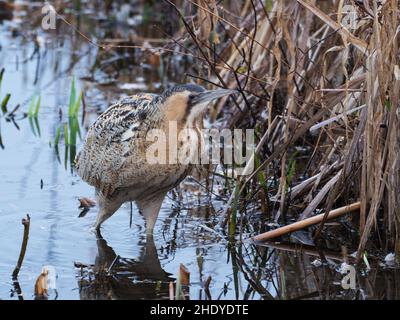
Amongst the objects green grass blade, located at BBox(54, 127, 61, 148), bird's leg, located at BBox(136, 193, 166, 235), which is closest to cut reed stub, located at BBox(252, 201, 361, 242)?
bird's leg, located at BBox(136, 193, 166, 235)

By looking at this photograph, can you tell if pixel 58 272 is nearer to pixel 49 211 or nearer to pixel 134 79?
pixel 49 211

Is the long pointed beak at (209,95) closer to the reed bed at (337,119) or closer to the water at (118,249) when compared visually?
the reed bed at (337,119)

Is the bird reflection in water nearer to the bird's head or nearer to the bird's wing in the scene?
the bird's wing

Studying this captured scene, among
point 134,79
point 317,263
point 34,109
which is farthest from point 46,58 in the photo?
point 317,263

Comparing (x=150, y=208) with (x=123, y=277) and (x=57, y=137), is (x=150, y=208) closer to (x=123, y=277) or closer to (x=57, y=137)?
(x=123, y=277)

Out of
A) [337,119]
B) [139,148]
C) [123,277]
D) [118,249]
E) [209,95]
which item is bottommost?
[123,277]

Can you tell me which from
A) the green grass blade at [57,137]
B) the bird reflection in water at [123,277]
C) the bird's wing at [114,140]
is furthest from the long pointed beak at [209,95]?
the green grass blade at [57,137]

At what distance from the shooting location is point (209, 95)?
4637 mm

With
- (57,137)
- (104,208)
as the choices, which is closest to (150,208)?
(104,208)

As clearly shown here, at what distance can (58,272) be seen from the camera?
4652mm

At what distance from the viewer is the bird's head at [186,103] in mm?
4684

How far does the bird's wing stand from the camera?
16.3ft

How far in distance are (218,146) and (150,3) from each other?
4482mm

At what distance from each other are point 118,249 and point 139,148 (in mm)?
616
